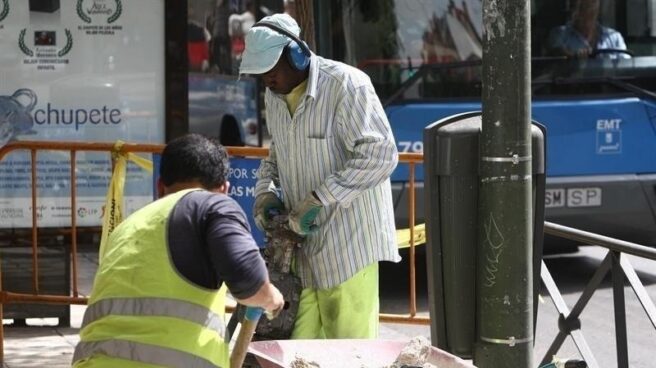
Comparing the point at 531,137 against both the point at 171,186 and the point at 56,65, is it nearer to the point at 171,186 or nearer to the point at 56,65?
the point at 171,186

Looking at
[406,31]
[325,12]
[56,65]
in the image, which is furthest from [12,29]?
[406,31]

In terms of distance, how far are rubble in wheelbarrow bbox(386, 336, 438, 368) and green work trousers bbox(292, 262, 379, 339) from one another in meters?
0.64

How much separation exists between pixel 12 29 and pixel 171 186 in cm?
599

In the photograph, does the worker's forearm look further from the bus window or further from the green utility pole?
the bus window

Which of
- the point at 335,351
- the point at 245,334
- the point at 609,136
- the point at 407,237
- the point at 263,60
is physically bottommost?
the point at 407,237

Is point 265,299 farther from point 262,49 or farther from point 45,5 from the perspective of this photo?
point 45,5

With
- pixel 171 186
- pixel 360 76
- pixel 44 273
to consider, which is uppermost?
pixel 360 76

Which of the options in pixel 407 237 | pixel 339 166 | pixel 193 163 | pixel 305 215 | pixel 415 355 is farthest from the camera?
pixel 407 237

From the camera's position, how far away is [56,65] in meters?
9.51

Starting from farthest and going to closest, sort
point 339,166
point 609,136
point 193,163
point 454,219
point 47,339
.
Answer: point 609,136, point 47,339, point 339,166, point 454,219, point 193,163

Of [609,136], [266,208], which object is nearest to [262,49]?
[266,208]

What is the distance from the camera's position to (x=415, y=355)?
4105mm

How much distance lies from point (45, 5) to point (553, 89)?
3799 millimetres

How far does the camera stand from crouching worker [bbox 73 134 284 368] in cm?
351
